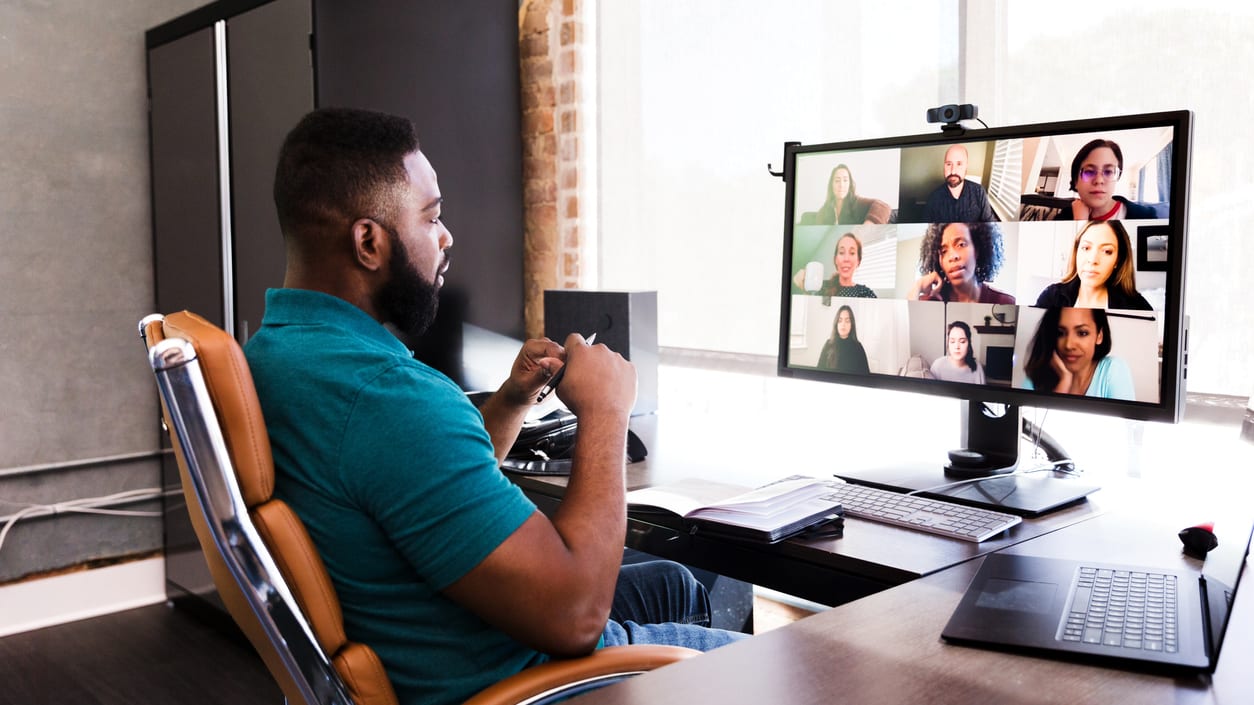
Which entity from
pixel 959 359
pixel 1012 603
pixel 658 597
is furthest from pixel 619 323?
pixel 1012 603

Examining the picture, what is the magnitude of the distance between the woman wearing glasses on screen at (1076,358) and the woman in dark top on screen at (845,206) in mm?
361

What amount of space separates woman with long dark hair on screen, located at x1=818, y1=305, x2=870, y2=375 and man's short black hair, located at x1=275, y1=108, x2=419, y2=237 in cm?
91

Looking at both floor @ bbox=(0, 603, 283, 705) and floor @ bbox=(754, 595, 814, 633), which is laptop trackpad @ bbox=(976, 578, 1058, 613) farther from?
floor @ bbox=(0, 603, 283, 705)

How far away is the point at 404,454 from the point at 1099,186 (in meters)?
1.16

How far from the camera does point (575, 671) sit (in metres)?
1.25

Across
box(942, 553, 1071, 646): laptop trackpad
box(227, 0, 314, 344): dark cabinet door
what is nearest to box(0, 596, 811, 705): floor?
box(227, 0, 314, 344): dark cabinet door

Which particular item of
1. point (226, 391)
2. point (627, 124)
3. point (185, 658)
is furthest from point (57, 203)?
point (226, 391)

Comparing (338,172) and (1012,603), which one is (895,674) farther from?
(338,172)

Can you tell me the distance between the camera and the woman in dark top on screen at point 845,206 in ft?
6.21

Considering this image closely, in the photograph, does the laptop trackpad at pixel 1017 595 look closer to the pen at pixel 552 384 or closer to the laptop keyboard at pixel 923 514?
the laptop keyboard at pixel 923 514

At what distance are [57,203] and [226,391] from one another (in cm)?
283

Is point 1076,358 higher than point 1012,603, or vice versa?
point 1076,358

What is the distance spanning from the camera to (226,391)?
3.61 ft

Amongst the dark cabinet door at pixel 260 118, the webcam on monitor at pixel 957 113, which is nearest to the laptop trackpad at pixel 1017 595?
the webcam on monitor at pixel 957 113
